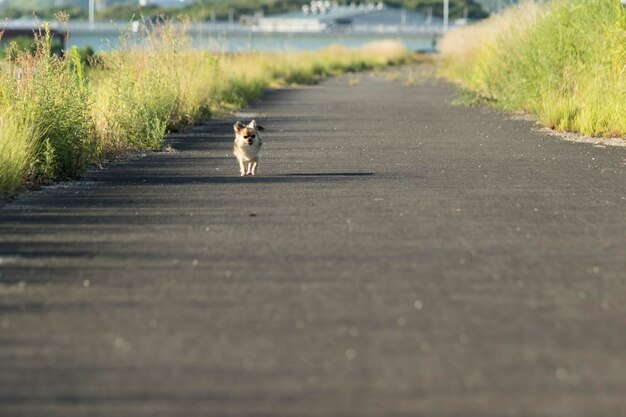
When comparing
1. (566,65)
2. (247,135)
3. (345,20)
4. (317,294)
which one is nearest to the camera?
(317,294)

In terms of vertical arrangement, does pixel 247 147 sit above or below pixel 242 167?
above

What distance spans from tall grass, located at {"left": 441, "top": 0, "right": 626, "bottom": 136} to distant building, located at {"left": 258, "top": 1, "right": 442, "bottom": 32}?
137693 mm

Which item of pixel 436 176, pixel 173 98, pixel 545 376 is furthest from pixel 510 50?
pixel 545 376

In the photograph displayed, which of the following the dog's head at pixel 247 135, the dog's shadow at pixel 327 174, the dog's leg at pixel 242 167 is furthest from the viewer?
the dog's shadow at pixel 327 174

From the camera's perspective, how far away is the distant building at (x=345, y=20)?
565 ft

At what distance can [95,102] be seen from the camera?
18500 mm

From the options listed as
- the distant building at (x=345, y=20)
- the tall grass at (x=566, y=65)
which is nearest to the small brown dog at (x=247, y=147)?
the tall grass at (x=566, y=65)

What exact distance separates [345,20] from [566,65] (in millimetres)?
157392

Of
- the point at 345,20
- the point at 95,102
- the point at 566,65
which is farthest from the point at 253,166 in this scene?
the point at 345,20

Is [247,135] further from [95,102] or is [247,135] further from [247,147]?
[95,102]

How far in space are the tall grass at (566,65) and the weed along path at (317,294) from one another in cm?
629

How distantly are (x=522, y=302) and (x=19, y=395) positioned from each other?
9.78 feet

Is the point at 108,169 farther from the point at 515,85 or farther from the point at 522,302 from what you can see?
the point at 515,85

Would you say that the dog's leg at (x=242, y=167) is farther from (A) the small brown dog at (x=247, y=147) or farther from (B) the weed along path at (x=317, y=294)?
(B) the weed along path at (x=317, y=294)
